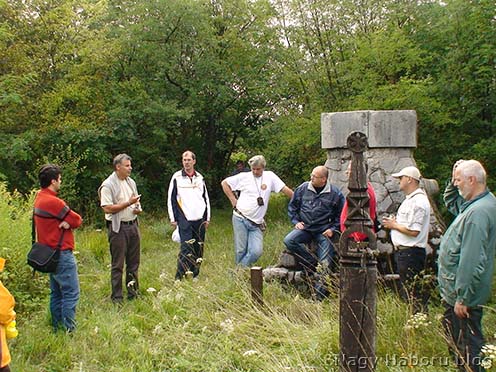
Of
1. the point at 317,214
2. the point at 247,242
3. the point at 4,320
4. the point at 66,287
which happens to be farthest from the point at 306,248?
the point at 4,320

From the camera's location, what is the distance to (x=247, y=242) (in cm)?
674

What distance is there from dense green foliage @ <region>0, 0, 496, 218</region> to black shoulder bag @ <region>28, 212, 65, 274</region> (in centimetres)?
591

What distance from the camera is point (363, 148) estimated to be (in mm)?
3230

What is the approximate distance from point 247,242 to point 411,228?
8.17ft

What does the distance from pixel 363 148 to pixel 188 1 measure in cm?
1196

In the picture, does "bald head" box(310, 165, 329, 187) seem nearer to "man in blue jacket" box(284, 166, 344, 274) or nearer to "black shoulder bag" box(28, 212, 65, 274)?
"man in blue jacket" box(284, 166, 344, 274)

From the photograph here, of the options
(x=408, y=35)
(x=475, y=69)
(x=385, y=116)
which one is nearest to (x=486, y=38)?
(x=475, y=69)

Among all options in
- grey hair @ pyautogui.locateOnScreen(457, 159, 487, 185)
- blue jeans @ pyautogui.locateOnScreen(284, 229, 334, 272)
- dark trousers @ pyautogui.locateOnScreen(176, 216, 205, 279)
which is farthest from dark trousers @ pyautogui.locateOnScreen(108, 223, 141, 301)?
grey hair @ pyautogui.locateOnScreen(457, 159, 487, 185)

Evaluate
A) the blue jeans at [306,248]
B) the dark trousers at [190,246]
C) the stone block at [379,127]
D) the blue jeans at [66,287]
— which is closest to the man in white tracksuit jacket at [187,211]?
the dark trousers at [190,246]

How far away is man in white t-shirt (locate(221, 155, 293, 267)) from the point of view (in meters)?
6.63

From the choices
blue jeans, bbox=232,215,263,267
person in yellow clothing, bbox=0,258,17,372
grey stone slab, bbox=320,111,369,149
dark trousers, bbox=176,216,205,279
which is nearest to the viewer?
person in yellow clothing, bbox=0,258,17,372

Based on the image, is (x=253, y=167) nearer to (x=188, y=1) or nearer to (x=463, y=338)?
(x=463, y=338)

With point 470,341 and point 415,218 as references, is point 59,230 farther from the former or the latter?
point 470,341

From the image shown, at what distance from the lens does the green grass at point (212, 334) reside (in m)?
3.83
